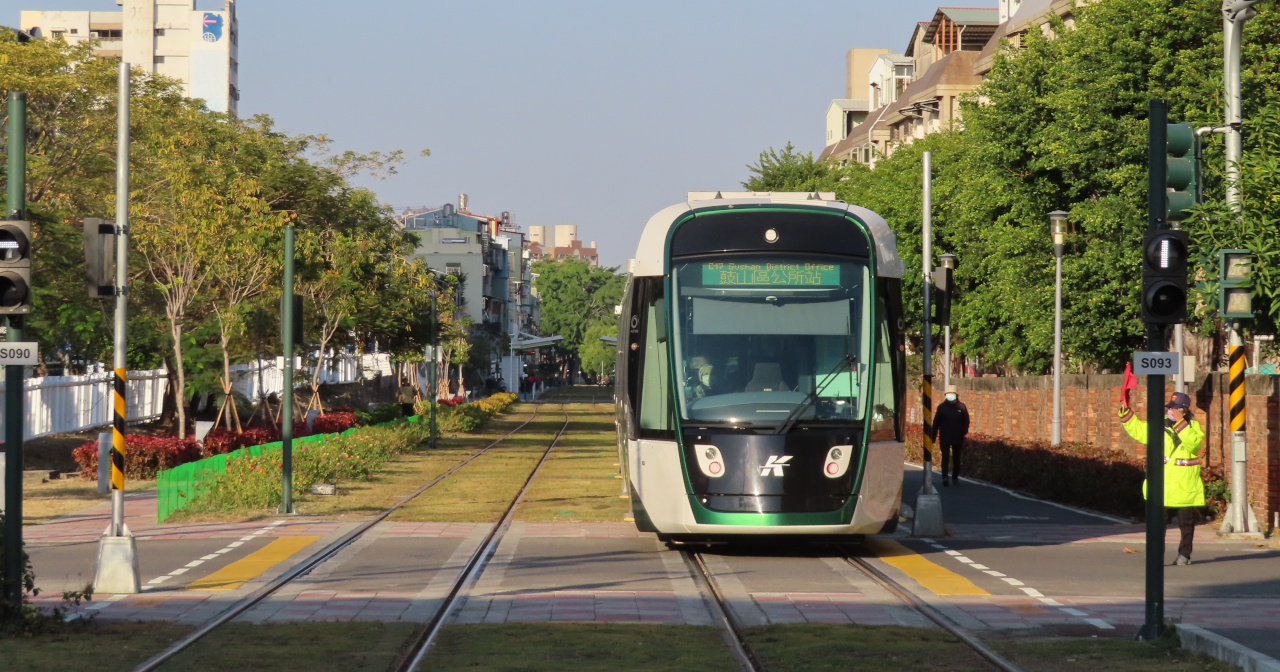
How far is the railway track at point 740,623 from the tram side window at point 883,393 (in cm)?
129

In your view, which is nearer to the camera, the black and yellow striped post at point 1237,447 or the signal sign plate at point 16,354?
the signal sign plate at point 16,354

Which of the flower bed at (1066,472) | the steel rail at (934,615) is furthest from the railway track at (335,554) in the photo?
the flower bed at (1066,472)

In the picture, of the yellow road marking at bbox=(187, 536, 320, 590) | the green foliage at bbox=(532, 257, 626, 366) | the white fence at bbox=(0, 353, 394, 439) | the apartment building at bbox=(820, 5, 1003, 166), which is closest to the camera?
the yellow road marking at bbox=(187, 536, 320, 590)

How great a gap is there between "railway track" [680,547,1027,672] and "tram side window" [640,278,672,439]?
4.44 feet

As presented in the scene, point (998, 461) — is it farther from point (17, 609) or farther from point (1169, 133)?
point (17, 609)

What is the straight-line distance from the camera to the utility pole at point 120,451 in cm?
1247

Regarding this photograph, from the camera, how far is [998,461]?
28.9 metres

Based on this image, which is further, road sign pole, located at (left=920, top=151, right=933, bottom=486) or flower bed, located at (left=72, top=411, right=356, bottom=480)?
flower bed, located at (left=72, top=411, right=356, bottom=480)

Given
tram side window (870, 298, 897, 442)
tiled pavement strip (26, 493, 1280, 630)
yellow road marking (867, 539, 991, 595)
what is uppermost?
tram side window (870, 298, 897, 442)

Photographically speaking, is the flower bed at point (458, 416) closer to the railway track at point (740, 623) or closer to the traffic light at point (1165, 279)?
the railway track at point (740, 623)

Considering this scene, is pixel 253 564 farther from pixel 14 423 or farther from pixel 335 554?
pixel 14 423

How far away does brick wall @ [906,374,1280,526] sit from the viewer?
1834 cm

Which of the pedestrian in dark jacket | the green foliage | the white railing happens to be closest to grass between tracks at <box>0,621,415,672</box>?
the pedestrian in dark jacket

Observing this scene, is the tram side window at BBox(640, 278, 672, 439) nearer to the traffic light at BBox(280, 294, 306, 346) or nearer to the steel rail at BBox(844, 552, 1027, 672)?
the steel rail at BBox(844, 552, 1027, 672)
